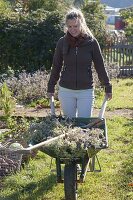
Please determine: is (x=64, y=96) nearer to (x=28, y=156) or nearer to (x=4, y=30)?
(x=28, y=156)

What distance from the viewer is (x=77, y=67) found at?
5188mm

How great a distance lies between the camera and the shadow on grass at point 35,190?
5004 mm

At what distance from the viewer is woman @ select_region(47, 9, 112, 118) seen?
5.05 metres

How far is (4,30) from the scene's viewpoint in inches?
478

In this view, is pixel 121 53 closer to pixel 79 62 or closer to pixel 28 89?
pixel 28 89

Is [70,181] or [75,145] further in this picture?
[70,181]

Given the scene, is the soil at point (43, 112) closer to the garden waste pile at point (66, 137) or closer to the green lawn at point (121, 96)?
the green lawn at point (121, 96)

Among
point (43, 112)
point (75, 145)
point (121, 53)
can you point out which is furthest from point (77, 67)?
point (121, 53)

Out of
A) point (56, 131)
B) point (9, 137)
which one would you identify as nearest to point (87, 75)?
point (56, 131)

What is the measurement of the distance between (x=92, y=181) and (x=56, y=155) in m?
1.12

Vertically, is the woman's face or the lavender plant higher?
the woman's face

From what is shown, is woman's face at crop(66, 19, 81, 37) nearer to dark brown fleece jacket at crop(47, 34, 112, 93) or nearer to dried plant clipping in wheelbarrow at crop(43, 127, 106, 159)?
dark brown fleece jacket at crop(47, 34, 112, 93)

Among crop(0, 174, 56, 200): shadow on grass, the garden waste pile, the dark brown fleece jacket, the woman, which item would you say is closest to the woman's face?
the woman

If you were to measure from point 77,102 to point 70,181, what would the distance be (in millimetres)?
1146
